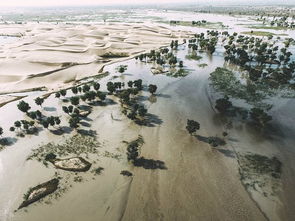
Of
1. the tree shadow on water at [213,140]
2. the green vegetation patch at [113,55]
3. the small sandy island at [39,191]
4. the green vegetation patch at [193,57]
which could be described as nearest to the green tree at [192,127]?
the tree shadow on water at [213,140]

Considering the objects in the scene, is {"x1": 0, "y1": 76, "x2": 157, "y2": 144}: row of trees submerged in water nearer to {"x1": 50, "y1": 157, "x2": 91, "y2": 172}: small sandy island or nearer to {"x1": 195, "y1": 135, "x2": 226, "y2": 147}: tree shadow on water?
{"x1": 50, "y1": 157, "x2": 91, "y2": 172}: small sandy island

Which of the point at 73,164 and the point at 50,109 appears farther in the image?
the point at 50,109

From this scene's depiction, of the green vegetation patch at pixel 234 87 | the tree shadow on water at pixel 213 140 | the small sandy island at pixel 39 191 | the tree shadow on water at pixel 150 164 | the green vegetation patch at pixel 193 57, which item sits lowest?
the small sandy island at pixel 39 191

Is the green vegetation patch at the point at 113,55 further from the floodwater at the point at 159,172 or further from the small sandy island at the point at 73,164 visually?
the small sandy island at the point at 73,164

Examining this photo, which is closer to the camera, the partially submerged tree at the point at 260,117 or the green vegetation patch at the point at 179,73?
the partially submerged tree at the point at 260,117

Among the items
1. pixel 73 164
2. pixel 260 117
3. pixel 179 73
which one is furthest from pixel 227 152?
pixel 179 73

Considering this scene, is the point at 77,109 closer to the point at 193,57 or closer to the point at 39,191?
the point at 39,191

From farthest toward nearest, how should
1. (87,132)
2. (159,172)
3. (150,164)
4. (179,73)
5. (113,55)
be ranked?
(113,55), (179,73), (87,132), (150,164), (159,172)

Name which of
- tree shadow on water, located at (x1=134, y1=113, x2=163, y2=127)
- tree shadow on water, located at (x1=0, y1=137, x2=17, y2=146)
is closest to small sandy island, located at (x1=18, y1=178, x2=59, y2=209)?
tree shadow on water, located at (x1=0, y1=137, x2=17, y2=146)
